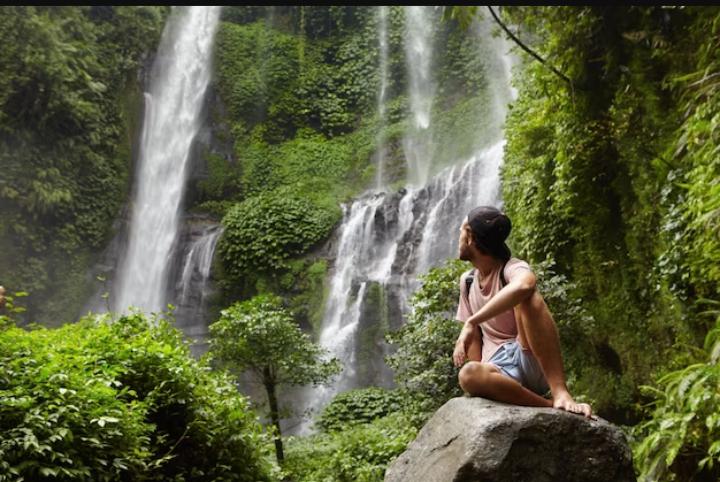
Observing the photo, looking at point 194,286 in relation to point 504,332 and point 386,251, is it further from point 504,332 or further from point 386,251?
point 504,332

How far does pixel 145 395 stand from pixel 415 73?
18470 millimetres

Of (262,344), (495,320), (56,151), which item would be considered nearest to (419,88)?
(56,151)

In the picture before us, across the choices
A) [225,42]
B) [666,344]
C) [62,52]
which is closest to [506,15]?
[666,344]

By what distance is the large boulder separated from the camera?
2.98 metres

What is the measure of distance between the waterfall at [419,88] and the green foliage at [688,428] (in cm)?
1480

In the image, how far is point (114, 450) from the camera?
15.2 ft

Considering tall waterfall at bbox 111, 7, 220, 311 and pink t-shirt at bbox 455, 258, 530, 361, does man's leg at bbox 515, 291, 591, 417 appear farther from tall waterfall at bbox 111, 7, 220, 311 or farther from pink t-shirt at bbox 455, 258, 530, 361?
tall waterfall at bbox 111, 7, 220, 311

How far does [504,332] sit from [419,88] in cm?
1959

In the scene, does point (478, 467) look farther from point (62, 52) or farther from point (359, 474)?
point (62, 52)

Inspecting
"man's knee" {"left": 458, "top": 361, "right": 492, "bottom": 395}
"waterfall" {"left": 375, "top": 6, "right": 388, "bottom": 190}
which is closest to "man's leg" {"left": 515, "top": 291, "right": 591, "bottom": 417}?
"man's knee" {"left": 458, "top": 361, "right": 492, "bottom": 395}

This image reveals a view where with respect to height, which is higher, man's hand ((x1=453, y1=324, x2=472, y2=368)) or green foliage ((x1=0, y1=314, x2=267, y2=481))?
man's hand ((x1=453, y1=324, x2=472, y2=368))

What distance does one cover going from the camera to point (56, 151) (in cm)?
1800

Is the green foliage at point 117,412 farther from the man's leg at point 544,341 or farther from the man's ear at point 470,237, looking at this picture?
the man's leg at point 544,341

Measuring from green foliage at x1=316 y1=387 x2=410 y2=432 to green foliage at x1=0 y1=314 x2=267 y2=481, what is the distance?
21.7 feet
